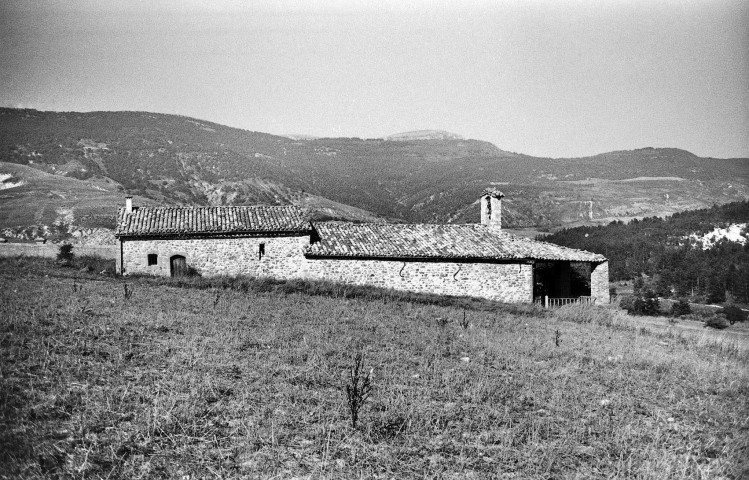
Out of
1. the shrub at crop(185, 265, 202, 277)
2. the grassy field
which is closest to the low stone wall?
the shrub at crop(185, 265, 202, 277)

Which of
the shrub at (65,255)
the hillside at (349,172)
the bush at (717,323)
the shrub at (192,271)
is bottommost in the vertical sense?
the bush at (717,323)

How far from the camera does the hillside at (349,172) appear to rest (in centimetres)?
7831

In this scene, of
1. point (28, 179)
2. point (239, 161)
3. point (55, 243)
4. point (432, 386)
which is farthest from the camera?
point (239, 161)

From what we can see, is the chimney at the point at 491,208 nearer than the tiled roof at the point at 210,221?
No

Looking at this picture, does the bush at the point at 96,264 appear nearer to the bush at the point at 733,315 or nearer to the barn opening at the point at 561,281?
the barn opening at the point at 561,281

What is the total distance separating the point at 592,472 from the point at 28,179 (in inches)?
2392

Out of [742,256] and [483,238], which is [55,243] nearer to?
[483,238]

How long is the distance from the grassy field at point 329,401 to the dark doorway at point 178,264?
438 inches

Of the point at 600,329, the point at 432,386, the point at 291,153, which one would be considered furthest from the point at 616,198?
the point at 432,386

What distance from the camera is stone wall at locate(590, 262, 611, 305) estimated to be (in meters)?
27.5

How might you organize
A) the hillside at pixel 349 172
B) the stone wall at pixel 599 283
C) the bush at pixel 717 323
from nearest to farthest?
the bush at pixel 717 323 < the stone wall at pixel 599 283 < the hillside at pixel 349 172

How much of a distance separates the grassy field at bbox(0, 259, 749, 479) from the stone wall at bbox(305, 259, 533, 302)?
36.9 feet

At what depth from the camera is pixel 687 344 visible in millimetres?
16578

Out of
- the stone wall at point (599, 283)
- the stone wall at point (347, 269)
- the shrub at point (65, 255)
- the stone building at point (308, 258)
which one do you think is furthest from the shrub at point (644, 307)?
the shrub at point (65, 255)
